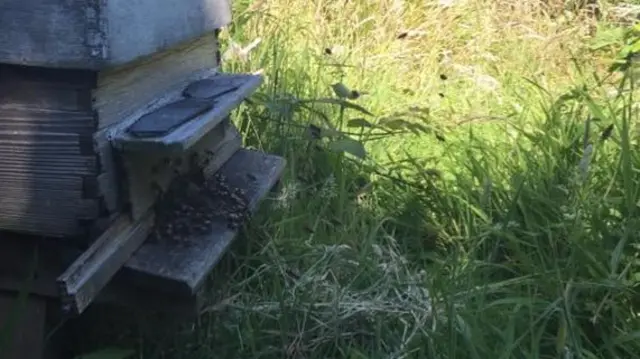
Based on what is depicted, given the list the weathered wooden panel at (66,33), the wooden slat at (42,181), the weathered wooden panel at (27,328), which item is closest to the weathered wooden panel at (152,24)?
the weathered wooden panel at (66,33)

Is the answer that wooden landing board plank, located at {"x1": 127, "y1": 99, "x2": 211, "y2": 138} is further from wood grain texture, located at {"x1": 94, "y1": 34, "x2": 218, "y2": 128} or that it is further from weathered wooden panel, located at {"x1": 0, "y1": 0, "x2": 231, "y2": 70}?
weathered wooden panel, located at {"x1": 0, "y1": 0, "x2": 231, "y2": 70}

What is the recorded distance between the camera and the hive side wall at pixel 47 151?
1.73 m

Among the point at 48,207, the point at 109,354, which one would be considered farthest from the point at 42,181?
the point at 109,354

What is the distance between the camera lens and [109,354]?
1988mm

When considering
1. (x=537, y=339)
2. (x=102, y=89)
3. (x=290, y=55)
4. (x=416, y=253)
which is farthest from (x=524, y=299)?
(x=290, y=55)

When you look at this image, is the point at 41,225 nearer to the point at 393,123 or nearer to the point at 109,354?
the point at 109,354

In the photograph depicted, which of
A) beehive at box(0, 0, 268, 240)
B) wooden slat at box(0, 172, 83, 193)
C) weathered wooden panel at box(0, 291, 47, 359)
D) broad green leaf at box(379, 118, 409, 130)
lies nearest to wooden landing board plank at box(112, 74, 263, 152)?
beehive at box(0, 0, 268, 240)

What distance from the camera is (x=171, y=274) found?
1840mm

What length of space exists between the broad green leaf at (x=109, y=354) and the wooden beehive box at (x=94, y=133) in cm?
21

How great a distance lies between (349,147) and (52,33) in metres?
1.24

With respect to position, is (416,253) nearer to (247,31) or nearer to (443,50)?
(247,31)

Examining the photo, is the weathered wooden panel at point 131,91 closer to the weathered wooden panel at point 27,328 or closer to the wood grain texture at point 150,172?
the wood grain texture at point 150,172

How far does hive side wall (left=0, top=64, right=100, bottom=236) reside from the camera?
173 cm

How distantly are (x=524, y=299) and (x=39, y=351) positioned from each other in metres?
1.04
